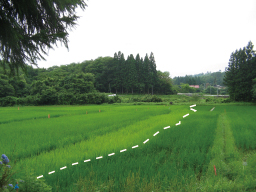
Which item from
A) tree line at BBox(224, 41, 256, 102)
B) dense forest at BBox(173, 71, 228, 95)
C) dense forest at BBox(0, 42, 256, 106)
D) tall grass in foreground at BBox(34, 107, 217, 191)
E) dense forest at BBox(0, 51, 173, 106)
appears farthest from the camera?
dense forest at BBox(173, 71, 228, 95)

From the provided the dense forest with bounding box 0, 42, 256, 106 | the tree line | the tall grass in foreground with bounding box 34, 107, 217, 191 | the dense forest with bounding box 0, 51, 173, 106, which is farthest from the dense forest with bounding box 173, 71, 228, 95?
the tall grass in foreground with bounding box 34, 107, 217, 191

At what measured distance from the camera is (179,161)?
9.86 feet

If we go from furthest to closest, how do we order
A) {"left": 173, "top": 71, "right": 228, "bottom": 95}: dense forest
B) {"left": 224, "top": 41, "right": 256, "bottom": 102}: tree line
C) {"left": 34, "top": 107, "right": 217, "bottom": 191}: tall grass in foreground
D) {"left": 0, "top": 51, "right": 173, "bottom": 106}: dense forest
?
{"left": 173, "top": 71, "right": 228, "bottom": 95}: dense forest → {"left": 0, "top": 51, "right": 173, "bottom": 106}: dense forest → {"left": 224, "top": 41, "right": 256, "bottom": 102}: tree line → {"left": 34, "top": 107, "right": 217, "bottom": 191}: tall grass in foreground

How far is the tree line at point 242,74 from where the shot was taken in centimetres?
2249

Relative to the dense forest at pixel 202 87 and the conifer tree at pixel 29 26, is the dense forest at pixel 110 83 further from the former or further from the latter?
the conifer tree at pixel 29 26

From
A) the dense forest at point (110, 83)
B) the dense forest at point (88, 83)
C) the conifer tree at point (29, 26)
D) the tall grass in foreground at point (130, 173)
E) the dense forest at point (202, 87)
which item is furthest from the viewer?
the dense forest at point (202, 87)

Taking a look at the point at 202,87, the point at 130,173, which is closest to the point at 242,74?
the point at 130,173

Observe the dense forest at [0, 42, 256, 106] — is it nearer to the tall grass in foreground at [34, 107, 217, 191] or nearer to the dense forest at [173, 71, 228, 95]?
the dense forest at [173, 71, 228, 95]

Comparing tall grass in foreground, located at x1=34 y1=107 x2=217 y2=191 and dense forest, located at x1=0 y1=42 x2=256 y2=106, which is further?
dense forest, located at x1=0 y1=42 x2=256 y2=106

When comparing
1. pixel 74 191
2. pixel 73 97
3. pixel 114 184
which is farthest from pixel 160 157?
pixel 73 97

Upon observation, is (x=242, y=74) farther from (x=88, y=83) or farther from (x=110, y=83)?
(x=110, y=83)

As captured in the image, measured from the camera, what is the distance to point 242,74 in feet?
76.5

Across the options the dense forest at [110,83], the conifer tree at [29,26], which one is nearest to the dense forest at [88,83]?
the dense forest at [110,83]

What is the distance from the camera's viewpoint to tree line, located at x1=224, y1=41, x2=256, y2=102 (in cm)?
2249
